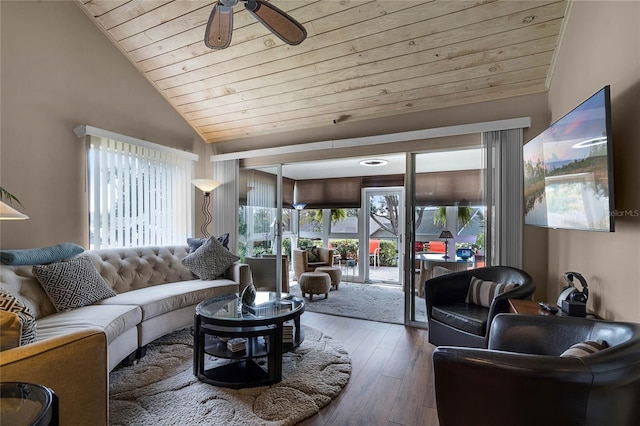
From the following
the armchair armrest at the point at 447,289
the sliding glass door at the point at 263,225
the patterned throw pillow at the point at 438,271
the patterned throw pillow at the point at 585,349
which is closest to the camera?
the patterned throw pillow at the point at 585,349

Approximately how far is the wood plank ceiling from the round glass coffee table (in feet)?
7.77

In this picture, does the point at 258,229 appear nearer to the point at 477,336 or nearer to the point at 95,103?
the point at 95,103

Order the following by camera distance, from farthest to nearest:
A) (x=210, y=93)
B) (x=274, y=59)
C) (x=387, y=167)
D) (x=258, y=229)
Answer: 1. (x=387, y=167)
2. (x=258, y=229)
3. (x=210, y=93)
4. (x=274, y=59)

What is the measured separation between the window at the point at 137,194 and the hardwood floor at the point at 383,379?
233 cm

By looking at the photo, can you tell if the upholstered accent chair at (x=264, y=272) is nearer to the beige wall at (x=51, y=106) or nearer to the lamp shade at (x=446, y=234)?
the beige wall at (x=51, y=106)

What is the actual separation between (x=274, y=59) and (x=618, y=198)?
2.95 metres

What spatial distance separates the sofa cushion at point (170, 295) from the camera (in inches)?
101

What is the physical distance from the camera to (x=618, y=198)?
1648 millimetres

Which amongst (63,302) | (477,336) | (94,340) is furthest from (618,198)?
(63,302)

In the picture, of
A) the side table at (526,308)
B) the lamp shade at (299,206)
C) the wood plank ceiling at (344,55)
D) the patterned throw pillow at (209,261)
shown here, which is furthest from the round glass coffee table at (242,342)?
the lamp shade at (299,206)

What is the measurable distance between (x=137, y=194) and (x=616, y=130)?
4.41 metres

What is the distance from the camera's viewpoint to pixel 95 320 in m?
2.10

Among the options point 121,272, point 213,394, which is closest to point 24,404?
point 213,394

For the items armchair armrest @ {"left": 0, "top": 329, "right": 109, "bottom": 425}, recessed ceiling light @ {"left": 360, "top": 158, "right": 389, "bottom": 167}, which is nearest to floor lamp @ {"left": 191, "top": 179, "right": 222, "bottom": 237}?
Answer: recessed ceiling light @ {"left": 360, "top": 158, "right": 389, "bottom": 167}
